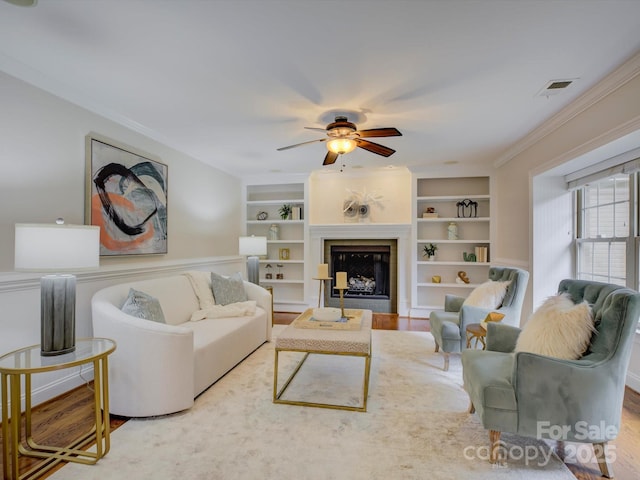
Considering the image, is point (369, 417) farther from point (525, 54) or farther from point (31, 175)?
point (31, 175)

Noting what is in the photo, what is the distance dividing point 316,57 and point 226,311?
2583 millimetres

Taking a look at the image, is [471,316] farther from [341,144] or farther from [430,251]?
[430,251]

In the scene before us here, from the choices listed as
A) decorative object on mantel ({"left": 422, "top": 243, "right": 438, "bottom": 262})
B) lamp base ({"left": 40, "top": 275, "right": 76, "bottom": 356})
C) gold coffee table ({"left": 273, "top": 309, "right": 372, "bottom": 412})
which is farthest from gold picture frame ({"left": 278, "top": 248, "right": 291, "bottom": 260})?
lamp base ({"left": 40, "top": 275, "right": 76, "bottom": 356})

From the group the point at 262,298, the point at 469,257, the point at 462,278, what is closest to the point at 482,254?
the point at 469,257

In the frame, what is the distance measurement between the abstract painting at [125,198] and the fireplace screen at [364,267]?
3.05 m

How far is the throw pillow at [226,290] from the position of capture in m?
3.76

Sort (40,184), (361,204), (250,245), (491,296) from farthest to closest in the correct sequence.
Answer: (361,204) < (250,245) < (491,296) < (40,184)

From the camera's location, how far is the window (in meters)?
2.86

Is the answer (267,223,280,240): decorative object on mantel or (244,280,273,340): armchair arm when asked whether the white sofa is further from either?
(267,223,280,240): decorative object on mantel

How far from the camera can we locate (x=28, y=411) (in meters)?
1.91

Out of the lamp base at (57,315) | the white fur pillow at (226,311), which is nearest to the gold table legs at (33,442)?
the lamp base at (57,315)

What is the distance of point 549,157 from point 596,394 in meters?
2.60

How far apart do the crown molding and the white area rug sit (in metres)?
2.55

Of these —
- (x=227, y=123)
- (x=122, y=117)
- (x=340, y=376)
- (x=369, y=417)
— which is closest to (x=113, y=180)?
(x=122, y=117)
